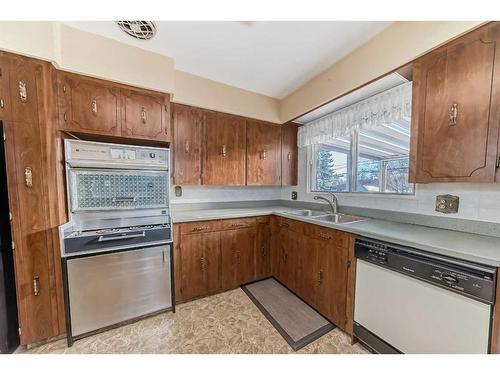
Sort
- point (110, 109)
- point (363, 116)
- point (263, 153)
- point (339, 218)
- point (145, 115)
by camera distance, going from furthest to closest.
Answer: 1. point (263, 153)
2. point (339, 218)
3. point (363, 116)
4. point (145, 115)
5. point (110, 109)

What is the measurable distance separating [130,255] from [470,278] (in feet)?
7.22

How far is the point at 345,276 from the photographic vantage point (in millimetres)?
1501

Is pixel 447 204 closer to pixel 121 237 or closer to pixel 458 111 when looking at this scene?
pixel 458 111

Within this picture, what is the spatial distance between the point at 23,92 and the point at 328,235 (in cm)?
252

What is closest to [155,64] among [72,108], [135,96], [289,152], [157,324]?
[135,96]

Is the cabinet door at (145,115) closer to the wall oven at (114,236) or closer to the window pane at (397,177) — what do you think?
the wall oven at (114,236)

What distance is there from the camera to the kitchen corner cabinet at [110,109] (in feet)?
4.86

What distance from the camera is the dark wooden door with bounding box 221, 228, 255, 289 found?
6.94 ft

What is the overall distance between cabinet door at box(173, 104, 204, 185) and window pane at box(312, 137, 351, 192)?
62.6 inches

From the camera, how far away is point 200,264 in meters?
1.99

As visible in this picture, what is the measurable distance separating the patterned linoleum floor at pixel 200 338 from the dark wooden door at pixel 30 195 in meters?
0.30

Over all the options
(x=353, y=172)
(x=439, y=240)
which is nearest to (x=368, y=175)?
(x=353, y=172)

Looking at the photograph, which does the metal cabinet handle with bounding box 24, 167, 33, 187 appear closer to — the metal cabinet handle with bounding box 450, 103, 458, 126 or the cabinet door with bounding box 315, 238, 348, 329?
the cabinet door with bounding box 315, 238, 348, 329

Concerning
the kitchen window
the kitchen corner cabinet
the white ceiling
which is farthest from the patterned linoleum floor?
the white ceiling
